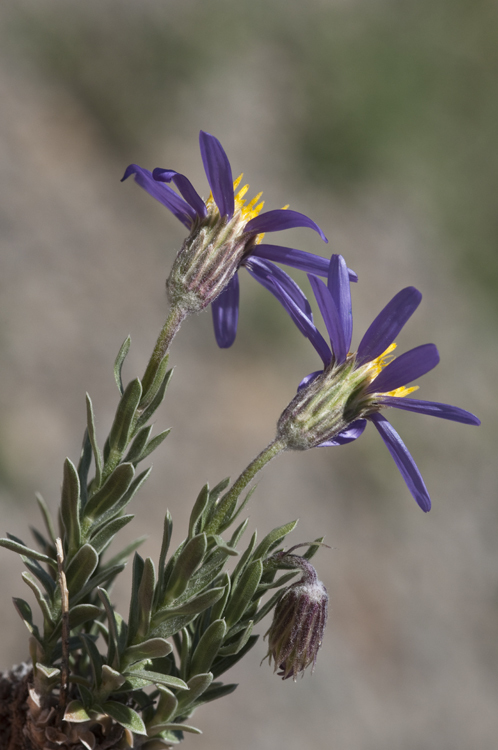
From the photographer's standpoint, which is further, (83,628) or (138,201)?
(138,201)

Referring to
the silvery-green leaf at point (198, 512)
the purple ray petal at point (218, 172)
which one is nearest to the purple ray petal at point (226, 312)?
the purple ray petal at point (218, 172)

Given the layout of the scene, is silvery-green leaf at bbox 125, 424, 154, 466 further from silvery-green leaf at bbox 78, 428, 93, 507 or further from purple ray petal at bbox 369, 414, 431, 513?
purple ray petal at bbox 369, 414, 431, 513

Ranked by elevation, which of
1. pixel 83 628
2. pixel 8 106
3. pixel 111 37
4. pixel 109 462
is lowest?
pixel 83 628

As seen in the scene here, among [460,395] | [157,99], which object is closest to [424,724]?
[460,395]

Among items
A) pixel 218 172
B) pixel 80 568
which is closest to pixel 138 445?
pixel 80 568

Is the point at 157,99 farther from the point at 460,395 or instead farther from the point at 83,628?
the point at 83,628

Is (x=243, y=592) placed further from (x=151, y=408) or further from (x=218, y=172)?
(x=218, y=172)

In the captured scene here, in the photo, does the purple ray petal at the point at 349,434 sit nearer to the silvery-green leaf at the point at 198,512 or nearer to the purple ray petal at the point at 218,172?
the silvery-green leaf at the point at 198,512
